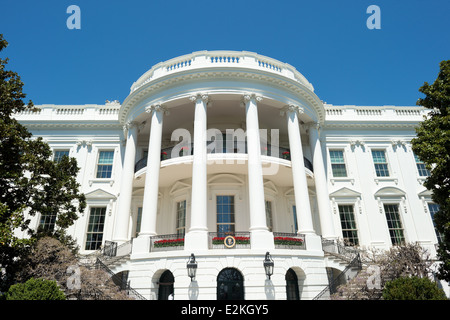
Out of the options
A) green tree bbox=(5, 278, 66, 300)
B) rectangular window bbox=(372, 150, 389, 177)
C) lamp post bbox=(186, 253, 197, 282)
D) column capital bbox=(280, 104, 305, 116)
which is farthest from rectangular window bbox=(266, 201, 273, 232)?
green tree bbox=(5, 278, 66, 300)

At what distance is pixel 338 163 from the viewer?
67.7 ft

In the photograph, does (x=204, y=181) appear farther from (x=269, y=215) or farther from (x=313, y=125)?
(x=313, y=125)

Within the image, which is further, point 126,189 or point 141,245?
point 126,189

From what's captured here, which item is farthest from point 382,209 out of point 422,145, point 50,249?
point 50,249

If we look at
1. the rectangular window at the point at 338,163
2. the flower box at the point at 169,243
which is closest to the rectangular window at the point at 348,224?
the rectangular window at the point at 338,163

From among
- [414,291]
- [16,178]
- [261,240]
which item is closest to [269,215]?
[261,240]

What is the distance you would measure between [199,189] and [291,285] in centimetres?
626

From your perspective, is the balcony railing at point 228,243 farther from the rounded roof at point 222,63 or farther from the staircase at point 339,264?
the rounded roof at point 222,63

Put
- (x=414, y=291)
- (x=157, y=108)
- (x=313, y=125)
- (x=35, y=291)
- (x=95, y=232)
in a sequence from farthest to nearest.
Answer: (x=313, y=125), (x=95, y=232), (x=157, y=108), (x=414, y=291), (x=35, y=291)

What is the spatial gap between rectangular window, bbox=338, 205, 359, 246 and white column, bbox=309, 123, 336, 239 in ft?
8.10

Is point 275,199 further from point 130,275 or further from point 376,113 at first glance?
point 376,113

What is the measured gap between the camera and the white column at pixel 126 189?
15.9 metres

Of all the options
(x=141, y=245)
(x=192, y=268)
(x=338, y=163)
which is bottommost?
(x=192, y=268)
